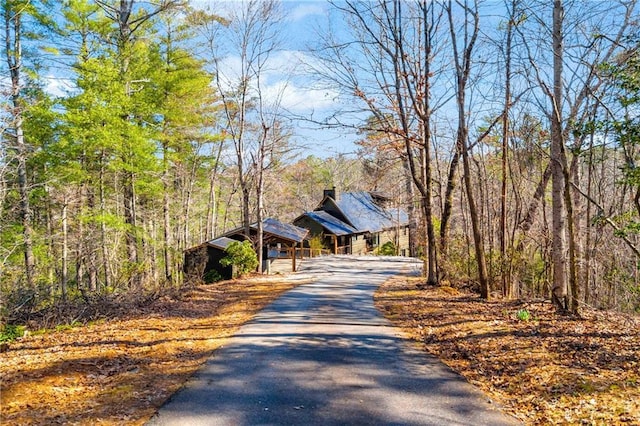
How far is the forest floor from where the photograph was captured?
15.8ft

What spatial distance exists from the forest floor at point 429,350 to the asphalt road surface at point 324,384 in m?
0.36

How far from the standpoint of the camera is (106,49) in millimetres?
17172

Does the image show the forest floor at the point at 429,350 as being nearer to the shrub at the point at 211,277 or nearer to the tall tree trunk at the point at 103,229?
the tall tree trunk at the point at 103,229

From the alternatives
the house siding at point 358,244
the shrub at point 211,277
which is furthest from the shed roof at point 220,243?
the house siding at point 358,244

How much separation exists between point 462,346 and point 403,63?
32.4 feet

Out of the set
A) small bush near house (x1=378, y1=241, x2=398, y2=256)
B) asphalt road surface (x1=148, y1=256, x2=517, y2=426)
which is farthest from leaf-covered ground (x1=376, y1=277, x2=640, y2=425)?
small bush near house (x1=378, y1=241, x2=398, y2=256)

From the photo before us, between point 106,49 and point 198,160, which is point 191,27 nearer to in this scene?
point 106,49

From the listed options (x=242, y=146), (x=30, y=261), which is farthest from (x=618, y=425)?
(x=242, y=146)

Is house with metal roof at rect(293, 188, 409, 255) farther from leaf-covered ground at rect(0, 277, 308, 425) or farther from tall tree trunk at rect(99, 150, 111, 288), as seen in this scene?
leaf-covered ground at rect(0, 277, 308, 425)

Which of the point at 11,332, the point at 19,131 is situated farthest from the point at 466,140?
the point at 19,131

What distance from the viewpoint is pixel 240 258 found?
61.8 ft

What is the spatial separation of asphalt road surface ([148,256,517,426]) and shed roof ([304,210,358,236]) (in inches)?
1019

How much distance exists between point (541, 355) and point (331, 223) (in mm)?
30205

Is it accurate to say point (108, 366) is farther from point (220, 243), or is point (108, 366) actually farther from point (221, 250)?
point (221, 250)
